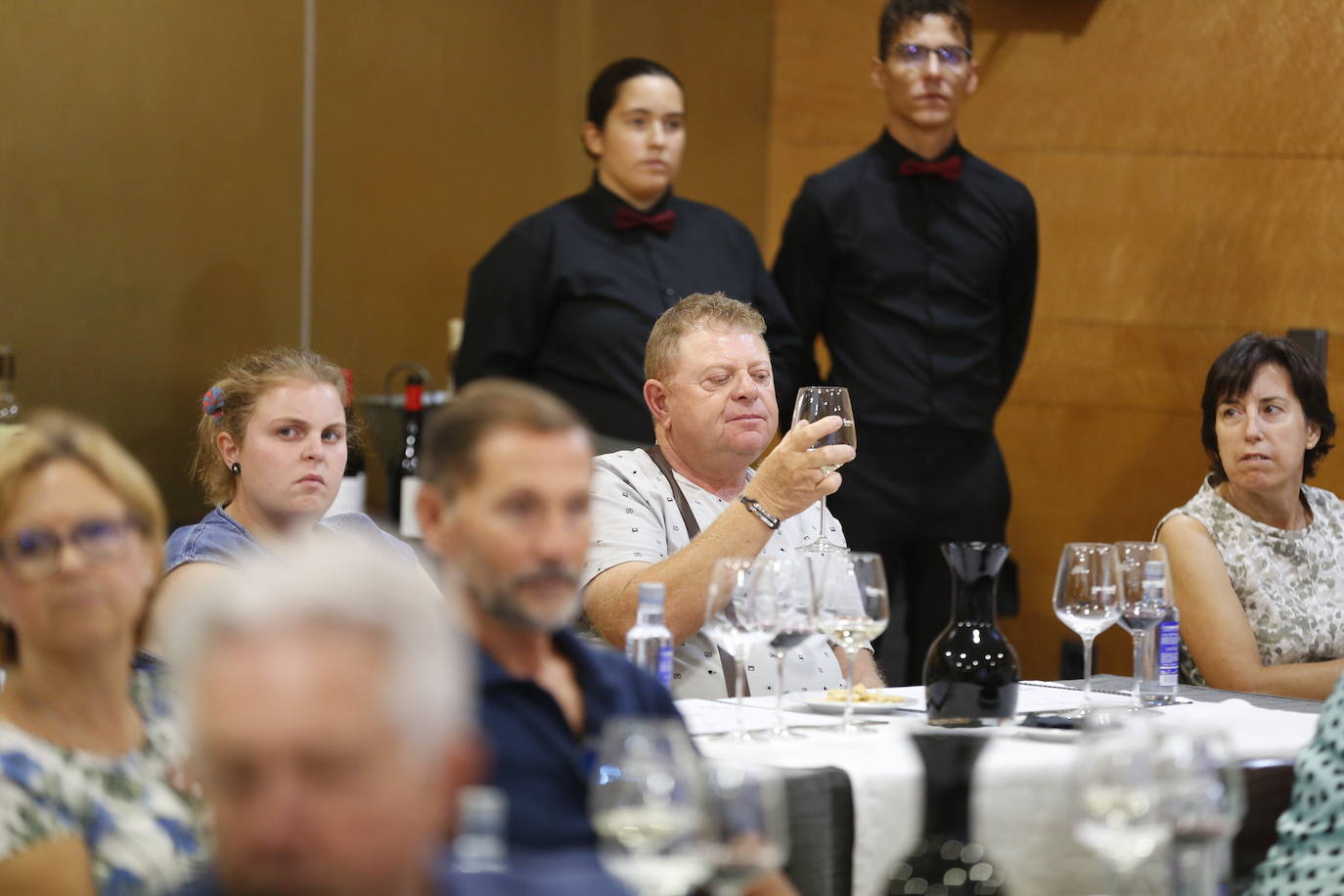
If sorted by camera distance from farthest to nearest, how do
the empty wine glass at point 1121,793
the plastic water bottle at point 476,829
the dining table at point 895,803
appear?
1. the dining table at point 895,803
2. the empty wine glass at point 1121,793
3. the plastic water bottle at point 476,829

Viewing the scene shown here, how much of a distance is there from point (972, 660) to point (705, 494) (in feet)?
2.65

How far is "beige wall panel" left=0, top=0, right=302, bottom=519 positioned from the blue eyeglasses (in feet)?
5.44

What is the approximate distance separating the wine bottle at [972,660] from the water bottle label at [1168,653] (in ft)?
1.48

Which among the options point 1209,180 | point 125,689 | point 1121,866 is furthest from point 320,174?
point 1121,866

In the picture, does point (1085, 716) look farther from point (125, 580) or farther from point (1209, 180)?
point (1209, 180)

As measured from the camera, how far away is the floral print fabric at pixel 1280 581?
133 inches

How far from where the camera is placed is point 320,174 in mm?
4809

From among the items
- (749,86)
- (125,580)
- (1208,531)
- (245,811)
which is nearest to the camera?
(245,811)

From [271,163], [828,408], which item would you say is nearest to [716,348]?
[828,408]

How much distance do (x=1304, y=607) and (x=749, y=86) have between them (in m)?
2.98

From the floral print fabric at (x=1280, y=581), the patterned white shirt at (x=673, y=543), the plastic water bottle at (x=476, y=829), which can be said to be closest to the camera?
the plastic water bottle at (x=476, y=829)

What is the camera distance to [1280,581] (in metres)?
3.41

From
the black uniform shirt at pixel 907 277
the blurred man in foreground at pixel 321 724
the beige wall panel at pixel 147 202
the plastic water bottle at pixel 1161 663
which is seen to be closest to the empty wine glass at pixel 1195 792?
the blurred man in foreground at pixel 321 724

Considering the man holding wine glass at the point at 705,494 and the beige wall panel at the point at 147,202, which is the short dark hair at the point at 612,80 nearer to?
the beige wall panel at the point at 147,202
